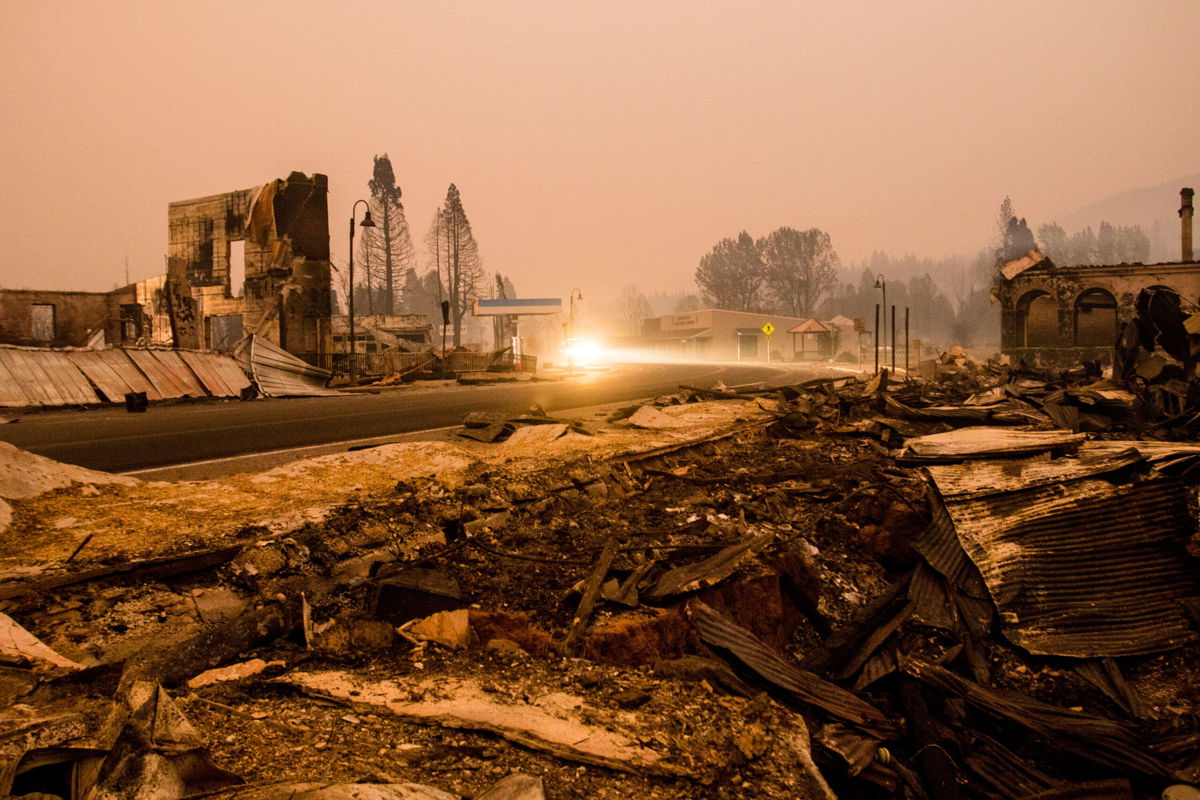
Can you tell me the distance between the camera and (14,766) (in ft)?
5.29

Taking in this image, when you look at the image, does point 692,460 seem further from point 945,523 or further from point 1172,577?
point 1172,577

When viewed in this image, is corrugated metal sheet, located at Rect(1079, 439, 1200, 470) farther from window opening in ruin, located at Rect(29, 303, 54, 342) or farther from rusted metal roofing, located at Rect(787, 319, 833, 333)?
rusted metal roofing, located at Rect(787, 319, 833, 333)

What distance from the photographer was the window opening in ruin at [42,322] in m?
31.8

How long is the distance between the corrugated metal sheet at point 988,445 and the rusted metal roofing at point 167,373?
1703 cm

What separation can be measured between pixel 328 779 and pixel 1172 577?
4.83m

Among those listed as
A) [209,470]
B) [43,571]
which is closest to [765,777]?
[43,571]

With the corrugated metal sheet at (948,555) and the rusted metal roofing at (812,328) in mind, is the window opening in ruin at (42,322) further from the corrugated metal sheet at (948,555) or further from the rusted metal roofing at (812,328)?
the rusted metal roofing at (812,328)

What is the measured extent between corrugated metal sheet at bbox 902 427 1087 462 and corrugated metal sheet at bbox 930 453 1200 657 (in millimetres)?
689

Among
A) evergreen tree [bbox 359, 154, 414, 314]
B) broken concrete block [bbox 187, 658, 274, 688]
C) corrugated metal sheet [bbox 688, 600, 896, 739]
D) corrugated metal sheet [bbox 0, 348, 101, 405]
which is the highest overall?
evergreen tree [bbox 359, 154, 414, 314]

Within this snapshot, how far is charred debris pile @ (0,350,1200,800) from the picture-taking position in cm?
201

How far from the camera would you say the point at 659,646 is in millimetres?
3291

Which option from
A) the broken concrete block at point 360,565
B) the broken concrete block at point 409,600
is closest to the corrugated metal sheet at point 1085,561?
the broken concrete block at point 409,600

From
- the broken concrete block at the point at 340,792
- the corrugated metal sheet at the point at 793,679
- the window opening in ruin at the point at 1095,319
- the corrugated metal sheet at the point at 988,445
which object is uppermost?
the window opening in ruin at the point at 1095,319

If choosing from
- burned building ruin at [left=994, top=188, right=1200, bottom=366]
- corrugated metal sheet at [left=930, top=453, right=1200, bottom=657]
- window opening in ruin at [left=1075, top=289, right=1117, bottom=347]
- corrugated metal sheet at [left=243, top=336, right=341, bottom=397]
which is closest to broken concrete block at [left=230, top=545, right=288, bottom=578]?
corrugated metal sheet at [left=930, top=453, right=1200, bottom=657]
